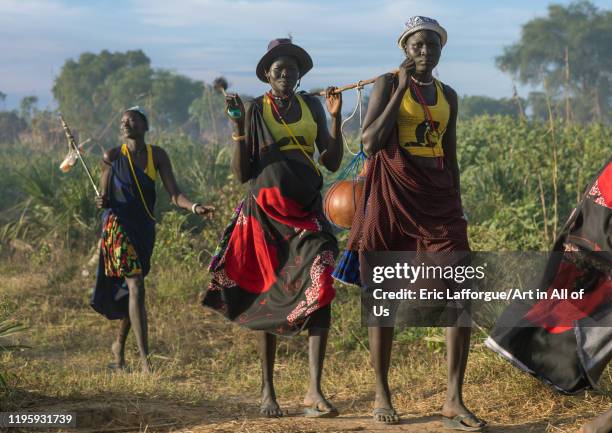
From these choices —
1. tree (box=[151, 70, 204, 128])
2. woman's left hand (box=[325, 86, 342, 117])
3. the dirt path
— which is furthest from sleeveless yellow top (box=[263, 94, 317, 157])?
tree (box=[151, 70, 204, 128])

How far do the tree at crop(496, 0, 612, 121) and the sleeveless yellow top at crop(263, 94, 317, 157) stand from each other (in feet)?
158

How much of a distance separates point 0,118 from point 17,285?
78.4ft

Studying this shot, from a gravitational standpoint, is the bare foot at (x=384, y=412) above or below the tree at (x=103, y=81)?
below

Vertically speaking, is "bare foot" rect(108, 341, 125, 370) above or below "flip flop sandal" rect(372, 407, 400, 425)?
below

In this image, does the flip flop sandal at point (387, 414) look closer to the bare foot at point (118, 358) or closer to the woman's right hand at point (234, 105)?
the woman's right hand at point (234, 105)

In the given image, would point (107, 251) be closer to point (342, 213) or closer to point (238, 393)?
point (238, 393)

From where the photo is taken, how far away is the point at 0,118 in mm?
31203

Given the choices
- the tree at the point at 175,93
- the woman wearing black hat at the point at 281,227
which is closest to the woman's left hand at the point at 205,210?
the woman wearing black hat at the point at 281,227

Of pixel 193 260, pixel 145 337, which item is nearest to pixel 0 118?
pixel 193 260

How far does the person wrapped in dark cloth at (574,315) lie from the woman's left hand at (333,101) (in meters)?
1.31

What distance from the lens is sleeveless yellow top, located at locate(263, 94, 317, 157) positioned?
198 inches

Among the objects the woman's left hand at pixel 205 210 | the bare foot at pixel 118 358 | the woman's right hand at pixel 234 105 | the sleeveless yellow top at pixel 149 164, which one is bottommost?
the bare foot at pixel 118 358

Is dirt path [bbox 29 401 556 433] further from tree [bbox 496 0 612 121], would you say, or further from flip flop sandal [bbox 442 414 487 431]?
tree [bbox 496 0 612 121]

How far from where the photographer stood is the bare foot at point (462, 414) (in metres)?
4.54
